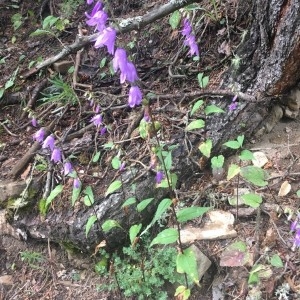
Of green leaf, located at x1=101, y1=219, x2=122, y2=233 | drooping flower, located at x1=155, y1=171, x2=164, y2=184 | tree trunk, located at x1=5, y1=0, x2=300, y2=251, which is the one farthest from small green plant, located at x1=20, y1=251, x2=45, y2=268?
drooping flower, located at x1=155, y1=171, x2=164, y2=184

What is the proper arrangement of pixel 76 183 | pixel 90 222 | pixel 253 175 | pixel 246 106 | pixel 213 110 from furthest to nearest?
pixel 246 106, pixel 76 183, pixel 213 110, pixel 90 222, pixel 253 175

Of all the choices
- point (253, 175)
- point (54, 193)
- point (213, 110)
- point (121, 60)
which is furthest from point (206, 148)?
point (121, 60)

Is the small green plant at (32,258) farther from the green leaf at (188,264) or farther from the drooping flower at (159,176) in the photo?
the green leaf at (188,264)

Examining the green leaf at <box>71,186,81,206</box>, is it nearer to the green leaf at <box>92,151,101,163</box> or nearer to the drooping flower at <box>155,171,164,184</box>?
the green leaf at <box>92,151,101,163</box>

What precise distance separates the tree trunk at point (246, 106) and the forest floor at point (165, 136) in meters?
0.14

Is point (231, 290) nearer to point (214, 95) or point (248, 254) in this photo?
point (248, 254)

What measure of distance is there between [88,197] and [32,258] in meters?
0.78

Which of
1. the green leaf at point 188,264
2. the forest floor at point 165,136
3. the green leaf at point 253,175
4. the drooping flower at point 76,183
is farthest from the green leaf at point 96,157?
the green leaf at point 188,264

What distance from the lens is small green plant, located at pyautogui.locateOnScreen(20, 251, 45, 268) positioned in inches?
121

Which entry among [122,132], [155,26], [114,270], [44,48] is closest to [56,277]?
[114,270]

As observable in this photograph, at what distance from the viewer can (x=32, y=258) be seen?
3129 mm

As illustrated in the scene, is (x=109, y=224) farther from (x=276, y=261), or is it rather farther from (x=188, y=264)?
(x=276, y=261)

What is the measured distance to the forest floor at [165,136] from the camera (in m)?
2.59

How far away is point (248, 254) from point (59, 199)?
1.37 metres
